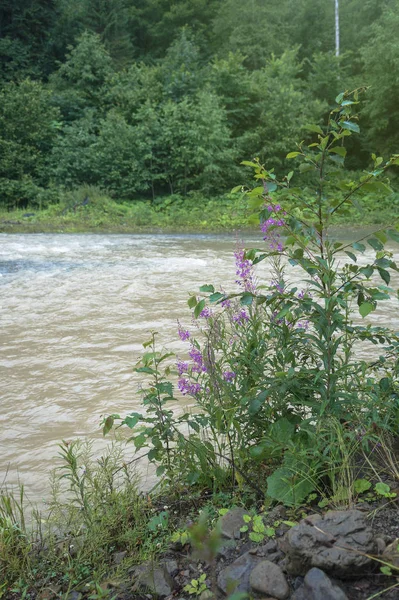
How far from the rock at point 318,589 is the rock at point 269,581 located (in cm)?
4

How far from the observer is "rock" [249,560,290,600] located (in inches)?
64.2

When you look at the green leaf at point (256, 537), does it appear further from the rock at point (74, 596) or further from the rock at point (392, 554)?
the rock at point (74, 596)

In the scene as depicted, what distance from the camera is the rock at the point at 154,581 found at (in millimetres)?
1822

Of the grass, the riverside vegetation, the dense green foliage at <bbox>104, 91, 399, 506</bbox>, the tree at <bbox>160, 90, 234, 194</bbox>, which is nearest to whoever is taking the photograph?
the riverside vegetation

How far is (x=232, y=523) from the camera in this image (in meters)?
2.05

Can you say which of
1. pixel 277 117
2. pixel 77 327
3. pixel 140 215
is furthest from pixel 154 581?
pixel 277 117

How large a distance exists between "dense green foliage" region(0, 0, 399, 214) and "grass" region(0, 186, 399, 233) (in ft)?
3.07

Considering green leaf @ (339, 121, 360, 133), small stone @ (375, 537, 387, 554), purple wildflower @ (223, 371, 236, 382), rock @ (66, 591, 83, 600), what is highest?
green leaf @ (339, 121, 360, 133)

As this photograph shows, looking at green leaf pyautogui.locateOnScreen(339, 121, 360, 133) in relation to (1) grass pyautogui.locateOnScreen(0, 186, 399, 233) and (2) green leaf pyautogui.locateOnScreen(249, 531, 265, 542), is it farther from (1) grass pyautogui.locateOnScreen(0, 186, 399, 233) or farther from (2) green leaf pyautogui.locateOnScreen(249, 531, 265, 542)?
(1) grass pyautogui.locateOnScreen(0, 186, 399, 233)

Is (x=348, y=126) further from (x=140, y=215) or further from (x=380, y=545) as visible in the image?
(x=140, y=215)

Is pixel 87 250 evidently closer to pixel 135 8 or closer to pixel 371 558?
pixel 371 558

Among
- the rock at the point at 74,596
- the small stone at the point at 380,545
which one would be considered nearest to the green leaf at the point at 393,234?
the small stone at the point at 380,545

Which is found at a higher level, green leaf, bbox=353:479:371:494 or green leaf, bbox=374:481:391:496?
green leaf, bbox=374:481:391:496

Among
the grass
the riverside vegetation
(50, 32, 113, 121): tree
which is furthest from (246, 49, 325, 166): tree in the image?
the riverside vegetation
